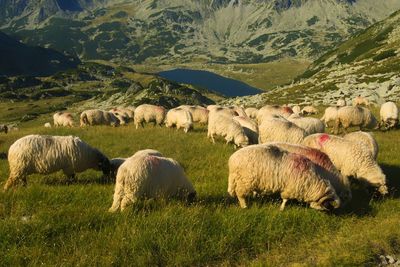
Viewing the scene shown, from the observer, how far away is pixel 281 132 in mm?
17547

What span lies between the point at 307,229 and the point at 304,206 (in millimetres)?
1471

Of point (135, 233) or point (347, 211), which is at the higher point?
point (135, 233)

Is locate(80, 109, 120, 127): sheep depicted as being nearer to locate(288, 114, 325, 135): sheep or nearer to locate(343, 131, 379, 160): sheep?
locate(288, 114, 325, 135): sheep

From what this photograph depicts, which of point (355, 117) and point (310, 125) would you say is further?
point (355, 117)

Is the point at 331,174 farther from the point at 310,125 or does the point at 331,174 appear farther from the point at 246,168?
the point at 310,125

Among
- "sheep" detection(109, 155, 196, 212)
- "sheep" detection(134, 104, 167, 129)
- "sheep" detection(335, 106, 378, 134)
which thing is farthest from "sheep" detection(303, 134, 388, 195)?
"sheep" detection(134, 104, 167, 129)

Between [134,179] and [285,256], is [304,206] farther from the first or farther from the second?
[134,179]

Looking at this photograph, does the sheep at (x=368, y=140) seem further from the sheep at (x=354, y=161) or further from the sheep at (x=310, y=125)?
the sheep at (x=310, y=125)

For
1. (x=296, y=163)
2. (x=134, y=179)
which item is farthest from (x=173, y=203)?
(x=296, y=163)

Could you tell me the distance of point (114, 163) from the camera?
549 inches

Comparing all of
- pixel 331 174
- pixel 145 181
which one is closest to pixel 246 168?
pixel 331 174

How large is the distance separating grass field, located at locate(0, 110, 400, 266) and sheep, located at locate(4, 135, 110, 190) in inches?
35.0

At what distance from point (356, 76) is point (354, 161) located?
69.7m

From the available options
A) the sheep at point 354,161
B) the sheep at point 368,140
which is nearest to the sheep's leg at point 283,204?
the sheep at point 354,161
